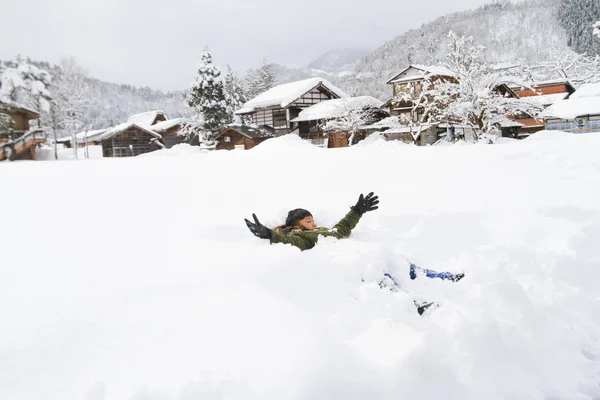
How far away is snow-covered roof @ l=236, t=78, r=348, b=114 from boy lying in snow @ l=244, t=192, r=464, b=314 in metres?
29.2

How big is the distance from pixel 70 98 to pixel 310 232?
37.6 meters

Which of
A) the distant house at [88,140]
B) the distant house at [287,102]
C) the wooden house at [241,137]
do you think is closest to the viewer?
the wooden house at [241,137]

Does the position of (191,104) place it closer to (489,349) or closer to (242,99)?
(242,99)

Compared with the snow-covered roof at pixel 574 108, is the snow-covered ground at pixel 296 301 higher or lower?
lower

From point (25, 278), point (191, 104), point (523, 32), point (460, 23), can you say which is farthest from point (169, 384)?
point (460, 23)

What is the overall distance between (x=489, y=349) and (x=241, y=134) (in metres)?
32.0

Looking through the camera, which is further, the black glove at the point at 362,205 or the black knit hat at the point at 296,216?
the black glove at the point at 362,205

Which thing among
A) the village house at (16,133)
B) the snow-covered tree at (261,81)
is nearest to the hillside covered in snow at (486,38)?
the snow-covered tree at (261,81)

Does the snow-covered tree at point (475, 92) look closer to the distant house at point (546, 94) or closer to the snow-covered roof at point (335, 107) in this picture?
the snow-covered roof at point (335, 107)

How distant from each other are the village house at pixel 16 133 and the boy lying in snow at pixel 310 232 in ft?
86.5

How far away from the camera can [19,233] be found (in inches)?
162

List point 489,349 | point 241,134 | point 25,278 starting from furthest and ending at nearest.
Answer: point 241,134
point 25,278
point 489,349

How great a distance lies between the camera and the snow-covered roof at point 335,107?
2842 cm

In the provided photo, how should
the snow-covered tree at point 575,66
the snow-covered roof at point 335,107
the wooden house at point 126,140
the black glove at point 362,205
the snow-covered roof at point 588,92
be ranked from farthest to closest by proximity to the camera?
the snow-covered tree at point 575,66 → the wooden house at point 126,140 → the snow-covered roof at point 588,92 → the snow-covered roof at point 335,107 → the black glove at point 362,205
